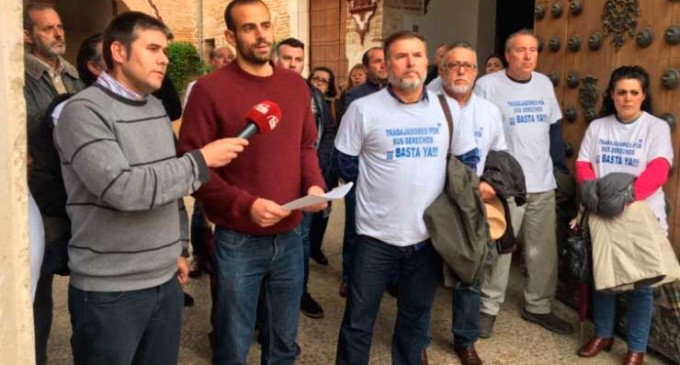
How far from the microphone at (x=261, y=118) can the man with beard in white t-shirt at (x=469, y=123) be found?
1384 millimetres

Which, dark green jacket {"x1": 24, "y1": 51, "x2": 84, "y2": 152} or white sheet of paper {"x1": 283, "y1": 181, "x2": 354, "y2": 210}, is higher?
dark green jacket {"x1": 24, "y1": 51, "x2": 84, "y2": 152}

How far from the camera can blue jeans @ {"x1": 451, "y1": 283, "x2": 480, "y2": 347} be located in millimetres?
3635

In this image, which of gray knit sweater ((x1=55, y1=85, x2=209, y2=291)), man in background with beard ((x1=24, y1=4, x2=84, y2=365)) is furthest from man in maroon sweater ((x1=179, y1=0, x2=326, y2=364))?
man in background with beard ((x1=24, y1=4, x2=84, y2=365))

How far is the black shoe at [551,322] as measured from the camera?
4.10 m

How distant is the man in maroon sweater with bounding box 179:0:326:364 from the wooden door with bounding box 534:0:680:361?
2365 millimetres

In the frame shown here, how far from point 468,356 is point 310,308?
1.25 m

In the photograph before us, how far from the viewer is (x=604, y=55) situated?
416 centimetres

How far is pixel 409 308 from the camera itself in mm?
3137

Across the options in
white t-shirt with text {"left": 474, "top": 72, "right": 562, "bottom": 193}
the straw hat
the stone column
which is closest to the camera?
the stone column

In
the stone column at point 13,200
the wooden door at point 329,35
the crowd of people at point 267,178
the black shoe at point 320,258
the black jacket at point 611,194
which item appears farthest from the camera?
the wooden door at point 329,35

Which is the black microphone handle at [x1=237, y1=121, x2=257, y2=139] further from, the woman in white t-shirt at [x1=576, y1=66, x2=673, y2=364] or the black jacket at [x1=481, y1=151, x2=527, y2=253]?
the woman in white t-shirt at [x1=576, y1=66, x2=673, y2=364]

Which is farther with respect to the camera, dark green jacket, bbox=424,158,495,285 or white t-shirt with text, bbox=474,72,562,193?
white t-shirt with text, bbox=474,72,562,193

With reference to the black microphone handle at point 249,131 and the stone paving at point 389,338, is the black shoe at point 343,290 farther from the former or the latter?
the black microphone handle at point 249,131

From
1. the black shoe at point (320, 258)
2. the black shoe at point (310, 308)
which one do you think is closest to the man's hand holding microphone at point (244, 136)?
the black shoe at point (310, 308)
